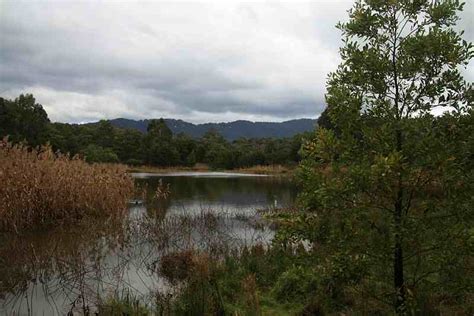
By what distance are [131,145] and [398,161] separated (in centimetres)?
5741

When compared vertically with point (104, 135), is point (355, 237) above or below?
below

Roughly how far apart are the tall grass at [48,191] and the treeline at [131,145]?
108 feet

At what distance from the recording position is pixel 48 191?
38.0 ft

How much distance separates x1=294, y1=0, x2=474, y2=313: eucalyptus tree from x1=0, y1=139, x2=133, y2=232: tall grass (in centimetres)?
863

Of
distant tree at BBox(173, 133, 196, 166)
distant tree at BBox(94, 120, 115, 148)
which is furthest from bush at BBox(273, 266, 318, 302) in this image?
distant tree at BBox(94, 120, 115, 148)

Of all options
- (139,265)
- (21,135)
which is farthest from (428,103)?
(21,135)

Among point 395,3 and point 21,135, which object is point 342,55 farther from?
point 21,135

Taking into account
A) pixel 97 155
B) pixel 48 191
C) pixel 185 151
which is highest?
pixel 185 151

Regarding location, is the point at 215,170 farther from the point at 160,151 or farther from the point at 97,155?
the point at 97,155

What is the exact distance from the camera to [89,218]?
38.0ft

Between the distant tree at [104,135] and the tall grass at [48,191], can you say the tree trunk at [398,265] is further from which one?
the distant tree at [104,135]

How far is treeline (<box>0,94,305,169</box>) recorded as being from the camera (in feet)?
153

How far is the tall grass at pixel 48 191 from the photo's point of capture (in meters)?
10.7

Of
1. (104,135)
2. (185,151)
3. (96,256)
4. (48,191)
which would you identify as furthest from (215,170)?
(96,256)
